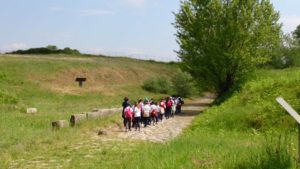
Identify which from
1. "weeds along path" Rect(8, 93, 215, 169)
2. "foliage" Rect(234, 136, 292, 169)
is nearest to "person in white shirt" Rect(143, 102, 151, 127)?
"weeds along path" Rect(8, 93, 215, 169)

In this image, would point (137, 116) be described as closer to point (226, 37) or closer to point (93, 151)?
point (93, 151)

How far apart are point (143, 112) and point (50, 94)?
1020 inches

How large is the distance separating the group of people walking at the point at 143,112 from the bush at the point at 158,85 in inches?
1247

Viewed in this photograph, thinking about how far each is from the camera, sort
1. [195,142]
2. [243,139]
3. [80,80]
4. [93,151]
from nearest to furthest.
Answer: [195,142] < [93,151] < [243,139] < [80,80]

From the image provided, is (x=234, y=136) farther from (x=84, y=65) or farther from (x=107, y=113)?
(x=84, y=65)

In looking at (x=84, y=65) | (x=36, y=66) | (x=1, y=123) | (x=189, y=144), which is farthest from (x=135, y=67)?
(x=189, y=144)

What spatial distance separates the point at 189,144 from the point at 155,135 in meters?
6.54

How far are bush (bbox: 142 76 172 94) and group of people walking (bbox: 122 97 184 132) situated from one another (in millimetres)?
31666

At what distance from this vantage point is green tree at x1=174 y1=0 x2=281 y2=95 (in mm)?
37469

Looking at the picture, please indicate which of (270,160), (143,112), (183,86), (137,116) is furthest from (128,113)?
(183,86)

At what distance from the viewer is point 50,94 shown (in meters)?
48.8

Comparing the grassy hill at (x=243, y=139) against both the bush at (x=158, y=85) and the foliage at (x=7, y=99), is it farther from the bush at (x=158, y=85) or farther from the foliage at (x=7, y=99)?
the bush at (x=158, y=85)

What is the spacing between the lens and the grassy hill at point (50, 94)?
18.2 m

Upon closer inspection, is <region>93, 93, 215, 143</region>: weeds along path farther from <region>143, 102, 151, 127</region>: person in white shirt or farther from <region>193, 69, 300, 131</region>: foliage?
<region>193, 69, 300, 131</region>: foliage
